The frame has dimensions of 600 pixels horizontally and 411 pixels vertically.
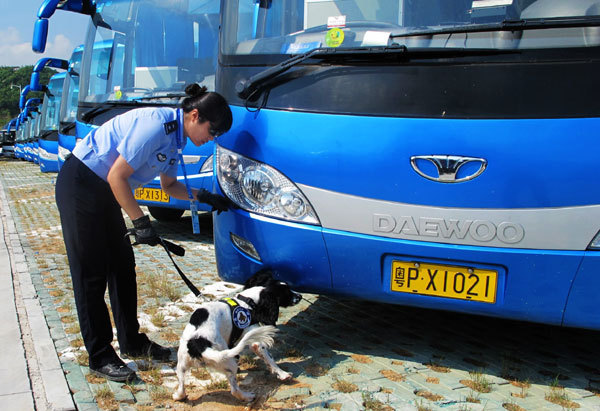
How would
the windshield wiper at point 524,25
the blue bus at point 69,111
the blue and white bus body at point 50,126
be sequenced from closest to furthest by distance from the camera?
the windshield wiper at point 524,25 → the blue bus at point 69,111 → the blue and white bus body at point 50,126

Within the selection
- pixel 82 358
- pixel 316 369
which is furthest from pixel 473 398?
pixel 82 358

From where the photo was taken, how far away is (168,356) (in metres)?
3.78

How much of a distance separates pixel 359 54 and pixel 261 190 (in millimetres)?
905

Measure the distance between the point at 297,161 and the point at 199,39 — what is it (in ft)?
15.6

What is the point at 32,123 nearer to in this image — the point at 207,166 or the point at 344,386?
the point at 207,166

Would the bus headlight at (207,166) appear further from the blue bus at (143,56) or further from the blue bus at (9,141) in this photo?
the blue bus at (9,141)

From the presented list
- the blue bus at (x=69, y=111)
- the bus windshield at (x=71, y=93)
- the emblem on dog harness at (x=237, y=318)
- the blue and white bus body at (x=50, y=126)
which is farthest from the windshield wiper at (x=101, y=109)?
the blue and white bus body at (x=50, y=126)

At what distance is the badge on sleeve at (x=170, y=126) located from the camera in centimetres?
338

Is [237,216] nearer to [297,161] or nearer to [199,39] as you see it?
[297,161]

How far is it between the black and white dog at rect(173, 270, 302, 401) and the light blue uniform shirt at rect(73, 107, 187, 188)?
2.72 ft

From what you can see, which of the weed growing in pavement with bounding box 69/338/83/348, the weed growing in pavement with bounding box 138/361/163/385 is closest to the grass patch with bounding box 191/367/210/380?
the weed growing in pavement with bounding box 138/361/163/385

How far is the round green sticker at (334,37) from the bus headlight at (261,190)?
2.45ft

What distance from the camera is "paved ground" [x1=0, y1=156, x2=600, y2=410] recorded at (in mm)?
3219

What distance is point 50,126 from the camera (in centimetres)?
1842
